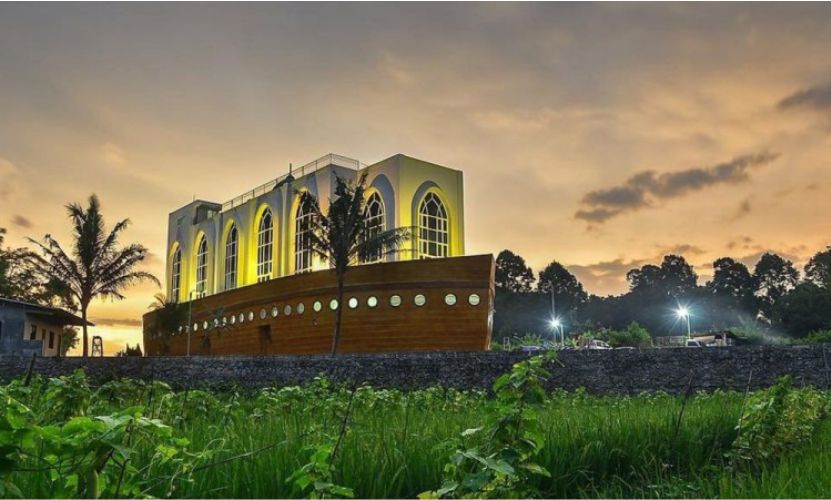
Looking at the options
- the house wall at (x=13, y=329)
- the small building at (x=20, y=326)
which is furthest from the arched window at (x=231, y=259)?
the house wall at (x=13, y=329)

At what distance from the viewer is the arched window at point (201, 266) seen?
163ft

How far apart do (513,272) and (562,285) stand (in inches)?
402

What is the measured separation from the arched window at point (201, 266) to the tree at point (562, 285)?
164ft

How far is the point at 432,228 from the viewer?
116 ft

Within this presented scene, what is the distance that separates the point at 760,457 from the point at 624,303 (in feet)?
282

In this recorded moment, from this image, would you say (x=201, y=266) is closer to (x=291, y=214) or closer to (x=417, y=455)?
(x=291, y=214)

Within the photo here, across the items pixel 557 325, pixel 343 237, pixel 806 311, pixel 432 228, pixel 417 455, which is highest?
pixel 432 228

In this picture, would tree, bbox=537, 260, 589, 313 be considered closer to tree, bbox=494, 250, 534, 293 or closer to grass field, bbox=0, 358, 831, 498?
tree, bbox=494, 250, 534, 293

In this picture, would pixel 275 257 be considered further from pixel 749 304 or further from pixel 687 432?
pixel 749 304

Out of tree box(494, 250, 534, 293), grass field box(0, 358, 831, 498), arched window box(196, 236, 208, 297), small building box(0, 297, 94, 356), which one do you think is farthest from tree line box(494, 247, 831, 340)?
grass field box(0, 358, 831, 498)

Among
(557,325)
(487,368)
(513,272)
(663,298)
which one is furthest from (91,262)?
(663,298)

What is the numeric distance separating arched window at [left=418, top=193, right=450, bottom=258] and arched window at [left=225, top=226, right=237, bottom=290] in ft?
53.3

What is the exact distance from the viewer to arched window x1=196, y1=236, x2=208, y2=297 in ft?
163

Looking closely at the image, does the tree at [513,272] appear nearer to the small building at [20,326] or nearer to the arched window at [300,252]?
the arched window at [300,252]
